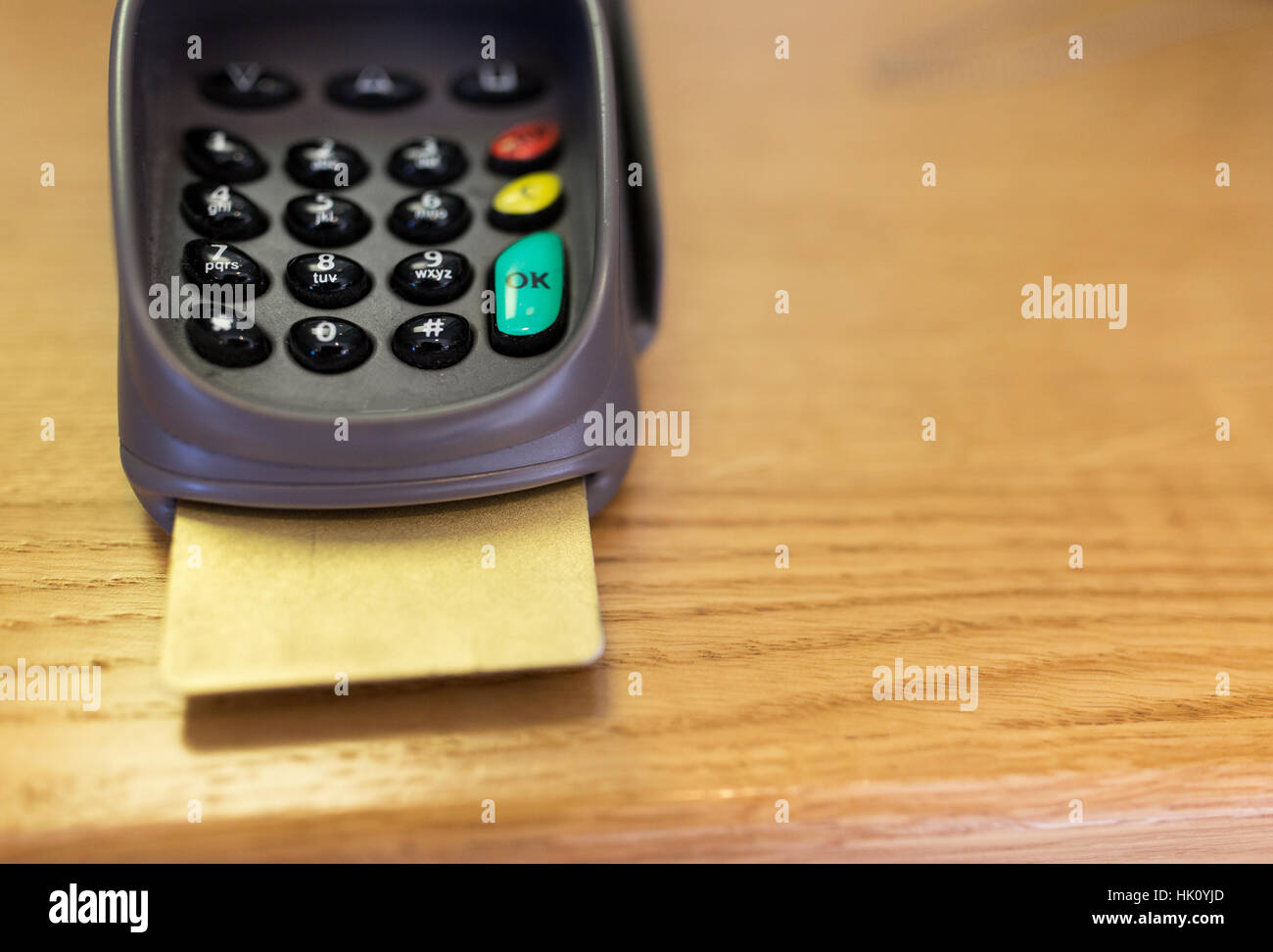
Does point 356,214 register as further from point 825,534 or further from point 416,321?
point 825,534

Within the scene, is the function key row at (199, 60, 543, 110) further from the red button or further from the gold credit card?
the gold credit card

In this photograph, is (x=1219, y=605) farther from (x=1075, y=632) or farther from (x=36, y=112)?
(x=36, y=112)

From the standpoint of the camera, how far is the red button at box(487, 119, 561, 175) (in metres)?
0.30

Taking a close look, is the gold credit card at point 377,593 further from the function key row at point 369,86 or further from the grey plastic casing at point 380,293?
the function key row at point 369,86

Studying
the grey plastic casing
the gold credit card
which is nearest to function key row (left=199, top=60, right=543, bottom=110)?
the grey plastic casing

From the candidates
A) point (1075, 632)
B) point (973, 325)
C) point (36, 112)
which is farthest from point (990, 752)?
point (36, 112)

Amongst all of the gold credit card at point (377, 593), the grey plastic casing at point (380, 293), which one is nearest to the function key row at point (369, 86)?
the grey plastic casing at point (380, 293)

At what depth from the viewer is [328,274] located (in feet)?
0.87

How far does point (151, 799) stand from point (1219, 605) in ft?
0.83

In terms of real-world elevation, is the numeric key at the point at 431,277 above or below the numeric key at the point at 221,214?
below

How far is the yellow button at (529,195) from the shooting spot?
11.3 inches

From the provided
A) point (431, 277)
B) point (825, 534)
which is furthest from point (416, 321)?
point (825, 534)

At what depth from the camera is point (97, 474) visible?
28cm

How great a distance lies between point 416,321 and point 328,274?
1.0 inches
